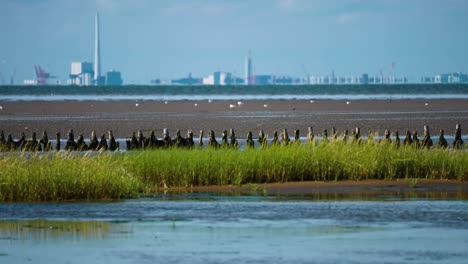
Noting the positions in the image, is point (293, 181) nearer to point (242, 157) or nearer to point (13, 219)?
point (242, 157)

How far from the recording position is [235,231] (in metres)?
21.8

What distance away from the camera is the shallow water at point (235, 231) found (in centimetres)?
1912

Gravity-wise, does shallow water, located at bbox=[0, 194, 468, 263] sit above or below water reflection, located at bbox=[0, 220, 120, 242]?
above

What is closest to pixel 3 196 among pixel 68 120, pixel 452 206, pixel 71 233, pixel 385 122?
pixel 71 233

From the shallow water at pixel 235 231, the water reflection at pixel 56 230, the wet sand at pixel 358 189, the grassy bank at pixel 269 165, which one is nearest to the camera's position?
the shallow water at pixel 235 231

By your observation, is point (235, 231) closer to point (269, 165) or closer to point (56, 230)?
point (56, 230)

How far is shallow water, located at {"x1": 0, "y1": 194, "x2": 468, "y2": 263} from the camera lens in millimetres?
19125

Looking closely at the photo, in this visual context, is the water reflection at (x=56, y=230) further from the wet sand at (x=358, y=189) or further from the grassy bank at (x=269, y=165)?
the wet sand at (x=358, y=189)

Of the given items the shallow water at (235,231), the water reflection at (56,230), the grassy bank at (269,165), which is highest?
the grassy bank at (269,165)

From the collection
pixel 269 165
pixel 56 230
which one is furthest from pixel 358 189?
pixel 56 230

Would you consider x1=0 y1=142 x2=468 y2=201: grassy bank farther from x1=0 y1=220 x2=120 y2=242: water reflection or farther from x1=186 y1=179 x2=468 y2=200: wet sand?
x1=0 y1=220 x2=120 y2=242: water reflection

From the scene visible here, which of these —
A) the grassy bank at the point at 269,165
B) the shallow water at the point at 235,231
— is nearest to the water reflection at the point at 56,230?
the shallow water at the point at 235,231

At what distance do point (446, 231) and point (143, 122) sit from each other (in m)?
46.3

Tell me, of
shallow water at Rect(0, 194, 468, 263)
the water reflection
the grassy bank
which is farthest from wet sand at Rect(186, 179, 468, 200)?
the water reflection
